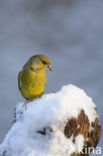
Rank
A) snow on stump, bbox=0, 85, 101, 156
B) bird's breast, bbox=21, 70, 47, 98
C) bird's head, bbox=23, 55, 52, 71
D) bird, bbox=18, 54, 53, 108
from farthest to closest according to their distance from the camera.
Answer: bird's breast, bbox=21, 70, 47, 98 < bird, bbox=18, 54, 53, 108 < bird's head, bbox=23, 55, 52, 71 < snow on stump, bbox=0, 85, 101, 156

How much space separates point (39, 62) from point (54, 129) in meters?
1.89

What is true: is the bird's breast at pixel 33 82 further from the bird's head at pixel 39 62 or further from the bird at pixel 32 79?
the bird's head at pixel 39 62

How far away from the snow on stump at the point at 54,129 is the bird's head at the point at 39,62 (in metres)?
1.01

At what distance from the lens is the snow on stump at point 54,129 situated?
4.30 m

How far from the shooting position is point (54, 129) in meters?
4.30

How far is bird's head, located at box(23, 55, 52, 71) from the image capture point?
5.60 meters

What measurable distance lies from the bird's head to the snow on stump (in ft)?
3.31

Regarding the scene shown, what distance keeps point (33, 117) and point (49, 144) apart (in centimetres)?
55

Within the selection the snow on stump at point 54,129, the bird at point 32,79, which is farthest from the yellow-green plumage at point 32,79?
the snow on stump at point 54,129

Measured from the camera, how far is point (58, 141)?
4.30 meters

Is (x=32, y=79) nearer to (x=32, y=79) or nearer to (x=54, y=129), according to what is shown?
(x=32, y=79)

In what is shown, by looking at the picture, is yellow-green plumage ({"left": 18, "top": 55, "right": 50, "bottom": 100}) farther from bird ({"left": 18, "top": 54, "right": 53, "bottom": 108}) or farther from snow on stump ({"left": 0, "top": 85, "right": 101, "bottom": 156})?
snow on stump ({"left": 0, "top": 85, "right": 101, "bottom": 156})

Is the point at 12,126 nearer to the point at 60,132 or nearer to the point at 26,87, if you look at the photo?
the point at 60,132

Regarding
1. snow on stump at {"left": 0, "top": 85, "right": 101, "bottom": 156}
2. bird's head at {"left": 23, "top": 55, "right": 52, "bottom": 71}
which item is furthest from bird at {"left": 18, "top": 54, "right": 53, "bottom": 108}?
snow on stump at {"left": 0, "top": 85, "right": 101, "bottom": 156}
